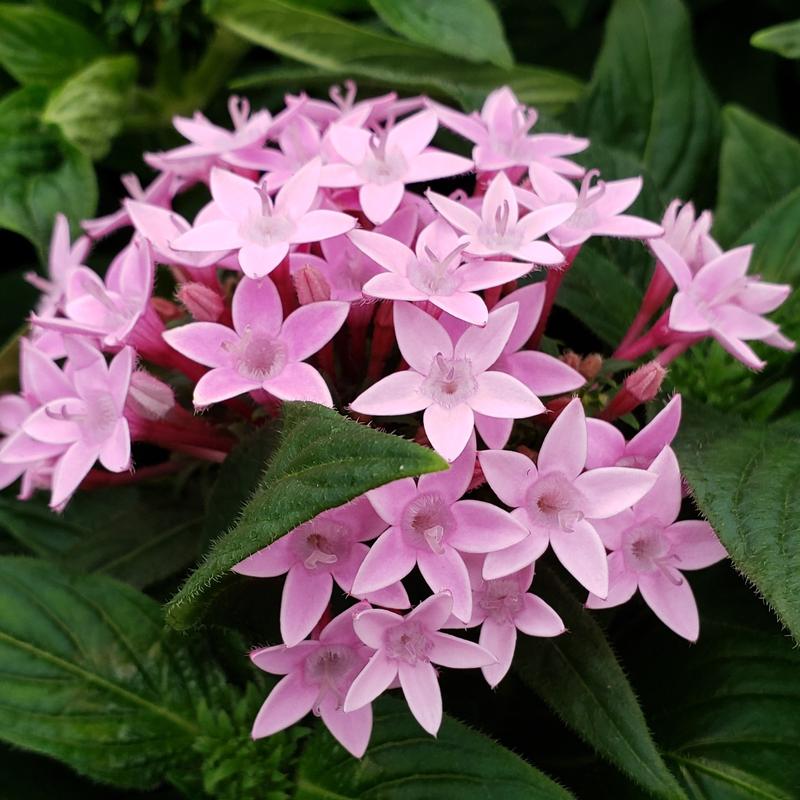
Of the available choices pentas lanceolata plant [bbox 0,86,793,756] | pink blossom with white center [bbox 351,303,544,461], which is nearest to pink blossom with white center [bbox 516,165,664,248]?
pentas lanceolata plant [bbox 0,86,793,756]

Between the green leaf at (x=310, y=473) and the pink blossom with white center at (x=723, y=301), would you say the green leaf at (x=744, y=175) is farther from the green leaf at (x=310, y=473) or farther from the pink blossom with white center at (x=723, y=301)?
the green leaf at (x=310, y=473)

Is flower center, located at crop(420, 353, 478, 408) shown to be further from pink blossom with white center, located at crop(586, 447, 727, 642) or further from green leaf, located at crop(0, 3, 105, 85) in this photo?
green leaf, located at crop(0, 3, 105, 85)

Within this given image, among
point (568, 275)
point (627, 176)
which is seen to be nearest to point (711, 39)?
point (627, 176)

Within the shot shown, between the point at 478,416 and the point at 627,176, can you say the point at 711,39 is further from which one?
the point at 478,416

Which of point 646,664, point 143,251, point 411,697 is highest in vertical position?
point 143,251

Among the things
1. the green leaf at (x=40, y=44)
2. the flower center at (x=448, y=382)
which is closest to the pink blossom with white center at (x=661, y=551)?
the flower center at (x=448, y=382)

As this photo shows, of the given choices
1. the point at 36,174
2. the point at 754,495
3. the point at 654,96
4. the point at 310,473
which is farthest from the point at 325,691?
the point at 654,96
